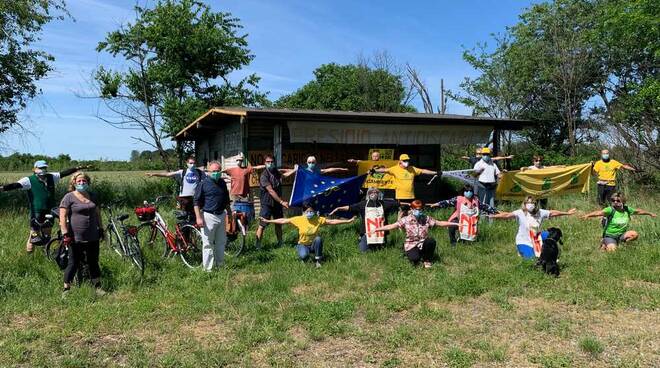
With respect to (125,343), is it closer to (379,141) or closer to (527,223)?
(527,223)

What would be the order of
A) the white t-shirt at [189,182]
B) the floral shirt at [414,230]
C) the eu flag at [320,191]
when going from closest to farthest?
the floral shirt at [414,230], the white t-shirt at [189,182], the eu flag at [320,191]

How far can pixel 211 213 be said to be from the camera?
733 cm

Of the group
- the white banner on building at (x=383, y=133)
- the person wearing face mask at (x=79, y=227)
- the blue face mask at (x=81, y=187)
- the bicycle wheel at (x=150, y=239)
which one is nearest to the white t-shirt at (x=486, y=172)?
the white banner on building at (x=383, y=133)

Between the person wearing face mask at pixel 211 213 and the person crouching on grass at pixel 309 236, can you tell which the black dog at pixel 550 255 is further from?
the person wearing face mask at pixel 211 213

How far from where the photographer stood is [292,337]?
4992 mm

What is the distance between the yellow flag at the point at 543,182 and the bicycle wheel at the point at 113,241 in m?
8.42

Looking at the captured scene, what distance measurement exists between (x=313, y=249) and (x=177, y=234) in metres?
2.20

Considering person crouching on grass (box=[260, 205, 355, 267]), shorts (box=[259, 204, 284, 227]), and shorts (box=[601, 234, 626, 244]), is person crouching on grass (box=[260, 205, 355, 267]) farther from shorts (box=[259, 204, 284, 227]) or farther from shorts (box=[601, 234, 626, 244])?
shorts (box=[601, 234, 626, 244])

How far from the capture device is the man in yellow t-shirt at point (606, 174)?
1156 cm

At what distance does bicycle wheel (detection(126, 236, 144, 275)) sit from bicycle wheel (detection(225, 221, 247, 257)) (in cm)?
155

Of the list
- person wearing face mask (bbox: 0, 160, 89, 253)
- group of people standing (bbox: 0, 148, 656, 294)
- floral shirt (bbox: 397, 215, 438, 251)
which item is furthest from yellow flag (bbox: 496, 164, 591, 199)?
person wearing face mask (bbox: 0, 160, 89, 253)

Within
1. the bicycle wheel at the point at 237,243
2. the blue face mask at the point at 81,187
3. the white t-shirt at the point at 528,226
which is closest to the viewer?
the blue face mask at the point at 81,187

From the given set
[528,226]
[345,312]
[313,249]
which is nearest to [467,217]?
[528,226]

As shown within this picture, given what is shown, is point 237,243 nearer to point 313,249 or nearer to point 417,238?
point 313,249
